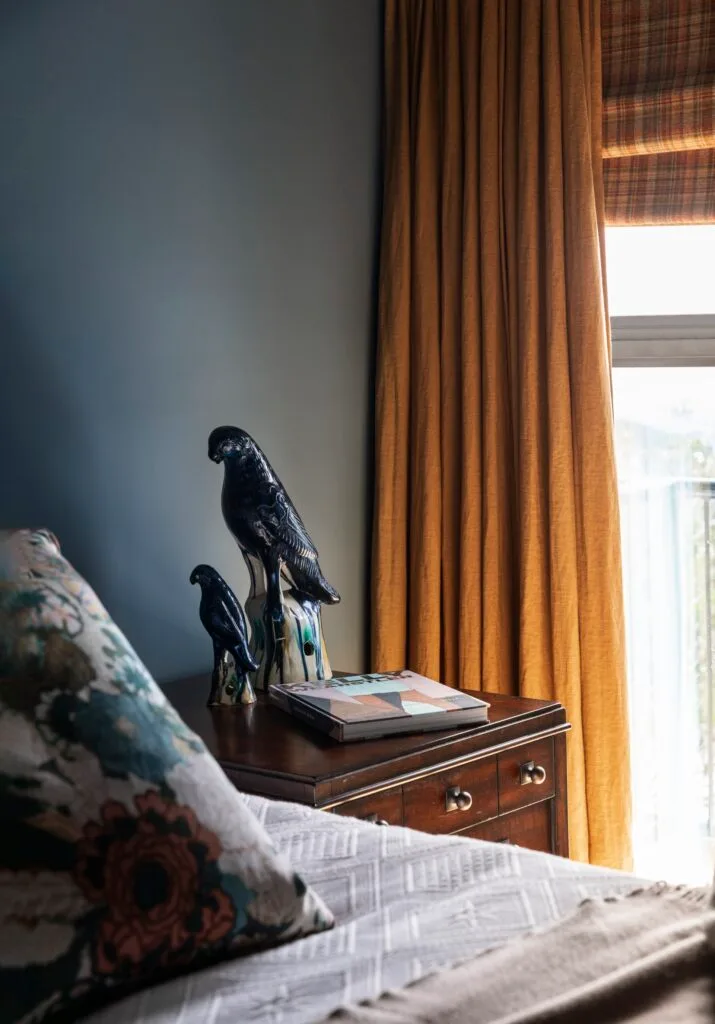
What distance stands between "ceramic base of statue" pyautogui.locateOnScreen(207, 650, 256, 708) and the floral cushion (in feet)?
2.71

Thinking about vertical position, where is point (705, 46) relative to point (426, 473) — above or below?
above

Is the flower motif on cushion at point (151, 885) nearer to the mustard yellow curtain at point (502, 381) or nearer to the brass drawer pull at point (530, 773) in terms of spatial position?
the brass drawer pull at point (530, 773)

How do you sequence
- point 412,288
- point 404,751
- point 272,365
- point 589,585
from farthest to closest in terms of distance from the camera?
point 412,288, point 589,585, point 272,365, point 404,751

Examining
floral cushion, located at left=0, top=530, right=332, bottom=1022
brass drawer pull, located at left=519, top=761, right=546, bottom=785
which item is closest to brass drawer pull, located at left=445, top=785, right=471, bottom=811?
brass drawer pull, located at left=519, top=761, right=546, bottom=785

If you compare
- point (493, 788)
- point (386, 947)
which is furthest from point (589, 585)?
point (386, 947)

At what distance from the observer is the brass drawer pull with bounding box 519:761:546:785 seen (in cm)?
158

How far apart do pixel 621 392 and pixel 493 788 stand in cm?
118

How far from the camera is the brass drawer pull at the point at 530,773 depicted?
158 centimetres

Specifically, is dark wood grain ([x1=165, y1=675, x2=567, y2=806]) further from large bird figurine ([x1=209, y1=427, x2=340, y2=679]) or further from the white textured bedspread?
the white textured bedspread

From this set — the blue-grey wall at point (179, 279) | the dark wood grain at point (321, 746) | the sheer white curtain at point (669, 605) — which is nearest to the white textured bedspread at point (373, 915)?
the dark wood grain at point (321, 746)

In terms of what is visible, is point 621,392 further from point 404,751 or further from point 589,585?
point 404,751

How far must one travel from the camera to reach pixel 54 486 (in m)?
1.57

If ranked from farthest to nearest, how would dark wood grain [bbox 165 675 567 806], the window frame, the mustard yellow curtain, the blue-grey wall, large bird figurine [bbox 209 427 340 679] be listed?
the window frame → the mustard yellow curtain → large bird figurine [bbox 209 427 340 679] → the blue-grey wall → dark wood grain [bbox 165 675 567 806]

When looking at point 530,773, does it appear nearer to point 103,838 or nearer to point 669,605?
point 669,605
